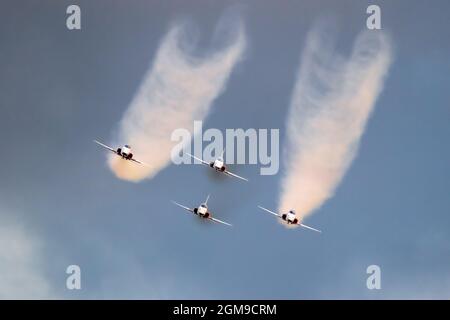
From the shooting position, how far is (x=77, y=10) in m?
146

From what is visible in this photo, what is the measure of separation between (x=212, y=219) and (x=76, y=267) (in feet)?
55.8
